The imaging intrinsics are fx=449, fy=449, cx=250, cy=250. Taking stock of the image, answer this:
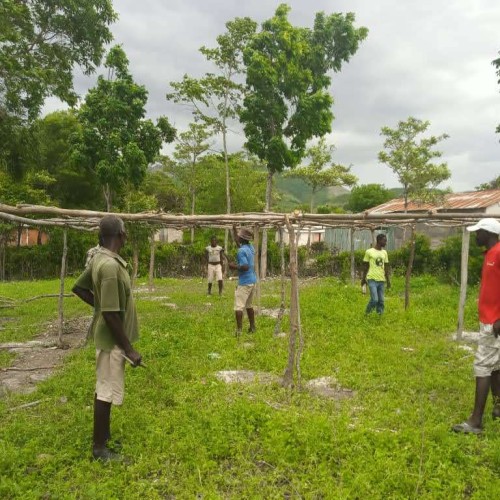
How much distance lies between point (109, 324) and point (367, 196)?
152 feet

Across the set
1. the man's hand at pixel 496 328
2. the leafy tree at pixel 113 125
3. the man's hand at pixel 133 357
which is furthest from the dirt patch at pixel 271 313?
the leafy tree at pixel 113 125

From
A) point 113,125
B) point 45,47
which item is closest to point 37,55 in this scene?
point 45,47

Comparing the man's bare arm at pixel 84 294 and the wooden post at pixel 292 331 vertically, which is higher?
the man's bare arm at pixel 84 294

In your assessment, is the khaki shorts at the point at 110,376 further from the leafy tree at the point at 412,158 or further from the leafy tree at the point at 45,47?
the leafy tree at the point at 412,158

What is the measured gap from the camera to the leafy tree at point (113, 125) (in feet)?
54.4

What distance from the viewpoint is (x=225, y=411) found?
4676 mm

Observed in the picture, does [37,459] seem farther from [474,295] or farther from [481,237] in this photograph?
[474,295]

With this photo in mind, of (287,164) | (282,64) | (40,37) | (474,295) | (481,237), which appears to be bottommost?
(474,295)

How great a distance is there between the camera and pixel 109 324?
3.55 m

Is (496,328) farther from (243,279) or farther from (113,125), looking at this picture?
(113,125)

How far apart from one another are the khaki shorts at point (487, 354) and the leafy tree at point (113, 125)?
1468 cm

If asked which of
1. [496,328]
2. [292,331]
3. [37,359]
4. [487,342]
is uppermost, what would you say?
[496,328]

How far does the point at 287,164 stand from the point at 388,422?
48.9 ft

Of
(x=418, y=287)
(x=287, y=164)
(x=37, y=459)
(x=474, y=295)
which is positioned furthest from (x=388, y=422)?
(x=287, y=164)
